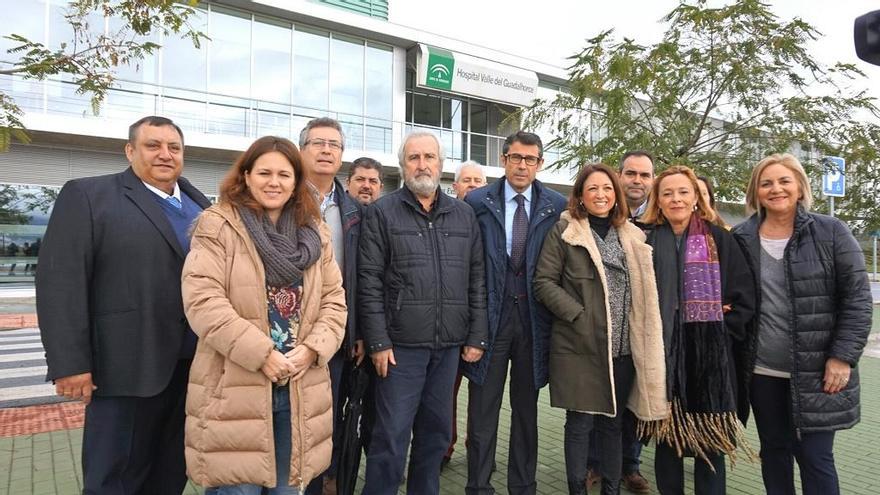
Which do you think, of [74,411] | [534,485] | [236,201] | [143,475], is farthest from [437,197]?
[74,411]

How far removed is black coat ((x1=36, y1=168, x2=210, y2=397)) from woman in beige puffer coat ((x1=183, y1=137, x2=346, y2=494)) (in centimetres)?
43

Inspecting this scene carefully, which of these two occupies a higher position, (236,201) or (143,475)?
(236,201)

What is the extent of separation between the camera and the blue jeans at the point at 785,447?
10.2ft

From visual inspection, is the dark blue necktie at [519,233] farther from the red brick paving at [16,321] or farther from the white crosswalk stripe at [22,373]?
the red brick paving at [16,321]

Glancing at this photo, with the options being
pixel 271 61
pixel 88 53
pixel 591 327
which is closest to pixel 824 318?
pixel 591 327

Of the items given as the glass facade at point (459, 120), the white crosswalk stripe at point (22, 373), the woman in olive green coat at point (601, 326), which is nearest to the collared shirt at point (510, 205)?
the woman in olive green coat at point (601, 326)

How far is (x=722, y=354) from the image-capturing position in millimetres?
3350

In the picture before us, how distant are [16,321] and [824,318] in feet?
49.0

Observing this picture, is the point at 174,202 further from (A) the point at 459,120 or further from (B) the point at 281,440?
(A) the point at 459,120

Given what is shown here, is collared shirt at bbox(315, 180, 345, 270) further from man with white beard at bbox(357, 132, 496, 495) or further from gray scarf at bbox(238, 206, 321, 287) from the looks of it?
gray scarf at bbox(238, 206, 321, 287)

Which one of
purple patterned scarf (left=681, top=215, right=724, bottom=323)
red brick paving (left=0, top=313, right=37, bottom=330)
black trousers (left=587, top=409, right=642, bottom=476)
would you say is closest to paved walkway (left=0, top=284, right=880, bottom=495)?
black trousers (left=587, top=409, right=642, bottom=476)

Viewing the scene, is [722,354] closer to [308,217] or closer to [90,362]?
[308,217]

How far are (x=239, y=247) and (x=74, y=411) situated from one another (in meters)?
4.74

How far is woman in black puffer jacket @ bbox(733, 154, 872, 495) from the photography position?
10.0 ft
